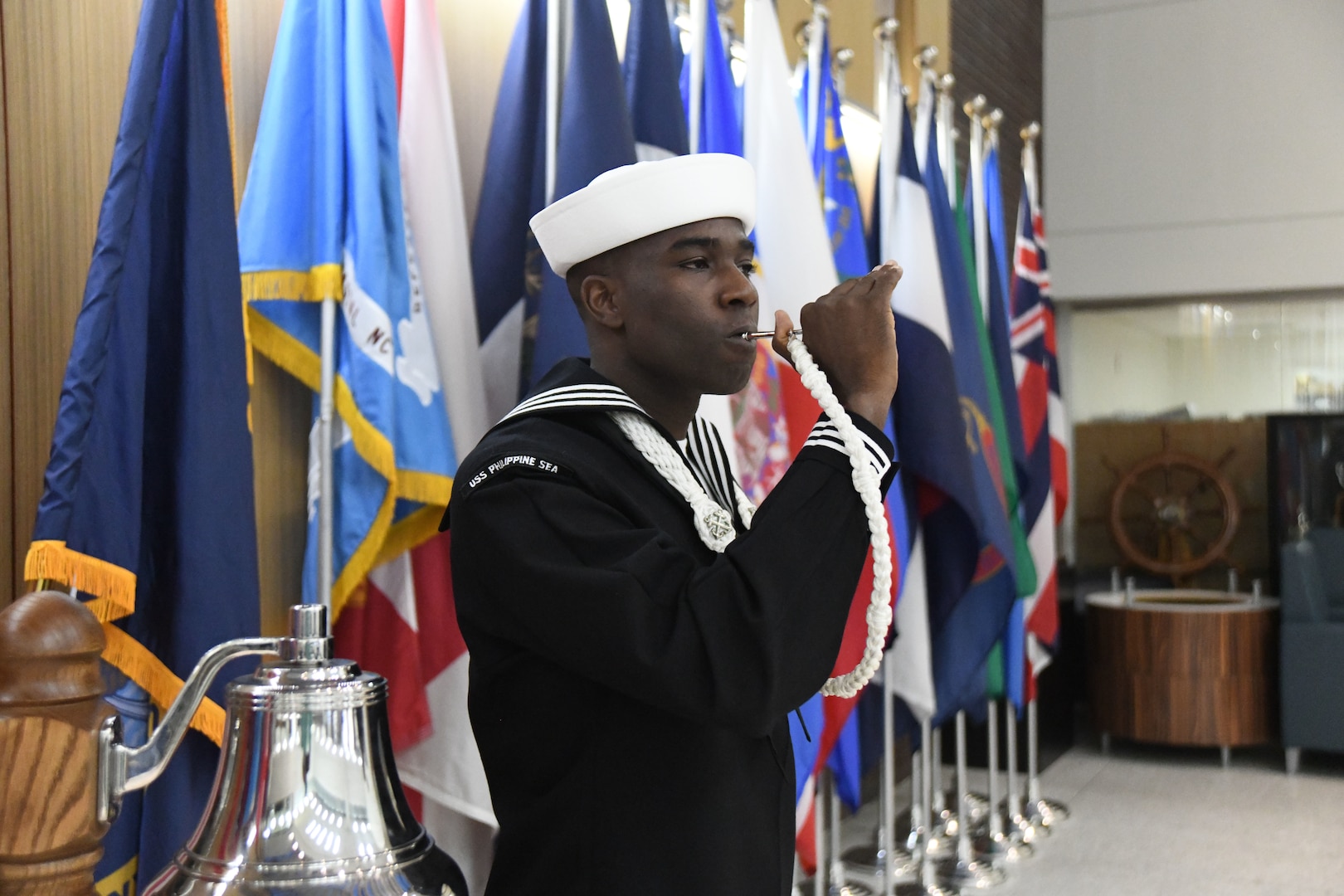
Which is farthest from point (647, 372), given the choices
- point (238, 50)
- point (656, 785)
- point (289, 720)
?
point (238, 50)

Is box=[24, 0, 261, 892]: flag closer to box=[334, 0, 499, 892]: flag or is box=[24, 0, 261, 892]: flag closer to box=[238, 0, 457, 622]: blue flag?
box=[238, 0, 457, 622]: blue flag

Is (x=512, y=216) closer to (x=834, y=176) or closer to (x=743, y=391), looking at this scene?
(x=743, y=391)

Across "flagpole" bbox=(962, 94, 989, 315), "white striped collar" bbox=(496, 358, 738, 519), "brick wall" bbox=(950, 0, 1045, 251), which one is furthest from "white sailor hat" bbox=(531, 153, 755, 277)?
"brick wall" bbox=(950, 0, 1045, 251)

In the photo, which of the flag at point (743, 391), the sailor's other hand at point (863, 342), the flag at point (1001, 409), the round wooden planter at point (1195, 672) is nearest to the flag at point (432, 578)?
the flag at point (743, 391)

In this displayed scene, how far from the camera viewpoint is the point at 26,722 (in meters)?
0.69

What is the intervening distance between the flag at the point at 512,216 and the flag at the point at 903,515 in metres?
1.10

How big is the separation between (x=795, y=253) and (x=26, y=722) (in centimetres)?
236

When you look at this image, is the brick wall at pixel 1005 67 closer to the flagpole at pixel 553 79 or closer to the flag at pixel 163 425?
the flagpole at pixel 553 79

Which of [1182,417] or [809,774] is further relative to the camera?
[1182,417]

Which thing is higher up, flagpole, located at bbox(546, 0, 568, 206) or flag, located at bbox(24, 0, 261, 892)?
flagpole, located at bbox(546, 0, 568, 206)

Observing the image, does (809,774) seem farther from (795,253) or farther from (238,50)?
(238,50)

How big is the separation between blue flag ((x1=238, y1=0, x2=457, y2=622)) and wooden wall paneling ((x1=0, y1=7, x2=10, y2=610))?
347 millimetres

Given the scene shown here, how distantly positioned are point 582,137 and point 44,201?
89cm

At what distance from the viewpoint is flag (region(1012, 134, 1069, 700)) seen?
4.30 m
